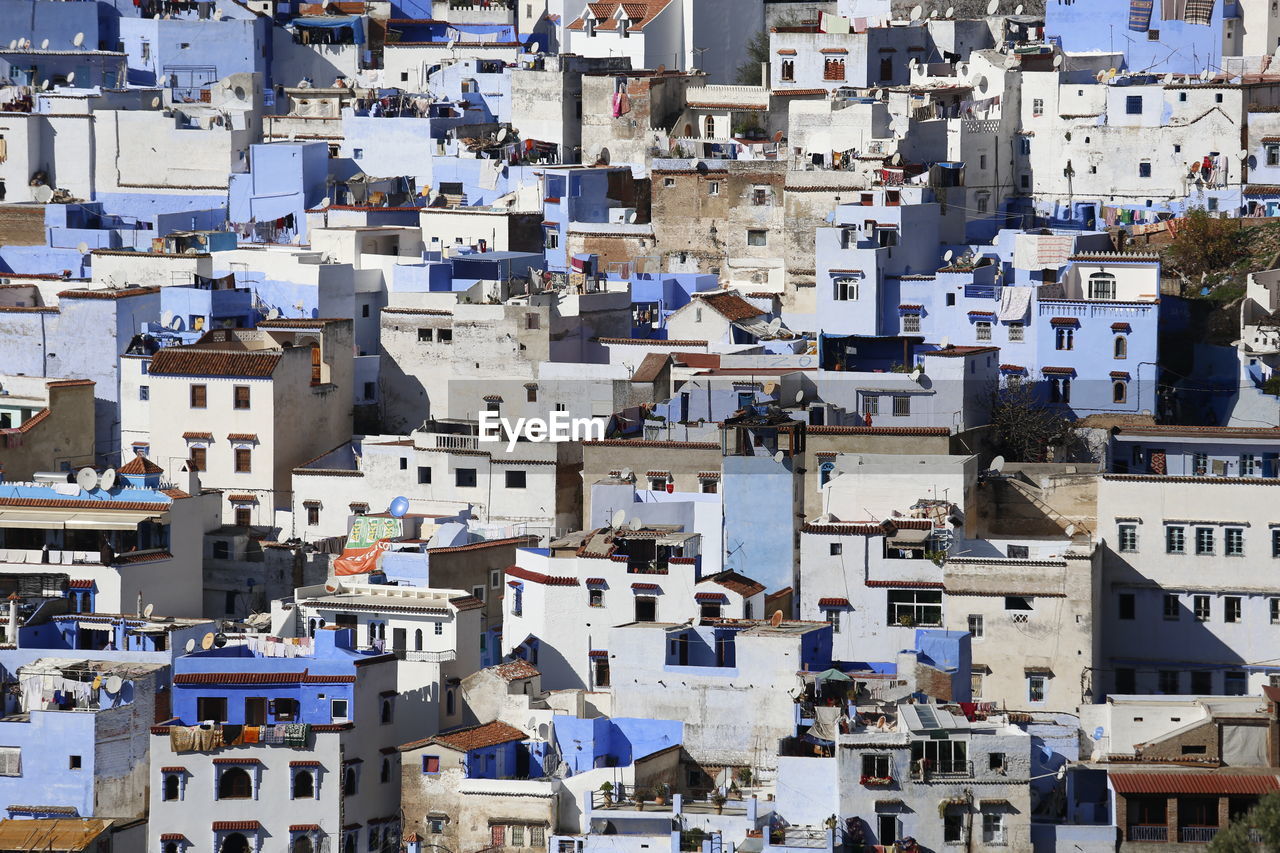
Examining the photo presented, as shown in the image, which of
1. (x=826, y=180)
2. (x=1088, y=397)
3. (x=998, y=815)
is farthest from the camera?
(x=826, y=180)

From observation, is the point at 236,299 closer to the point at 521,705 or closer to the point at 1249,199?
the point at 521,705

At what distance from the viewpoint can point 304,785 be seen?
1813 inches

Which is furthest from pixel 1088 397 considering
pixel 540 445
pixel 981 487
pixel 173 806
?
pixel 173 806

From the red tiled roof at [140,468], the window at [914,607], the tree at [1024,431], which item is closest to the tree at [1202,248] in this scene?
the tree at [1024,431]

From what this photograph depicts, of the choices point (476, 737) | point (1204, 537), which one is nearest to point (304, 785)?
point (476, 737)

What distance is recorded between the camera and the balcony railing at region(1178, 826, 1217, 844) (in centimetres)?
4294

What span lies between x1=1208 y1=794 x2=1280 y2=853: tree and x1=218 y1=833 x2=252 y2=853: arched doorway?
554 inches

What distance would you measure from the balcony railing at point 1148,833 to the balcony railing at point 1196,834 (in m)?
0.21

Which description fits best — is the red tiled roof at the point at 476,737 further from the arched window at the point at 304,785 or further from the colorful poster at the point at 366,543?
the colorful poster at the point at 366,543

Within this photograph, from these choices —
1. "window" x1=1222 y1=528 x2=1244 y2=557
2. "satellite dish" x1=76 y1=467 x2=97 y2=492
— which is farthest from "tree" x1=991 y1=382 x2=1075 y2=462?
"satellite dish" x1=76 y1=467 x2=97 y2=492

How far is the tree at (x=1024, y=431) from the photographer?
2194 inches

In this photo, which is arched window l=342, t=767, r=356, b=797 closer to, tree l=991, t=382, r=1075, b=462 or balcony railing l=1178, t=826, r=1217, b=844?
balcony railing l=1178, t=826, r=1217, b=844

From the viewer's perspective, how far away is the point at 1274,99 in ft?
225

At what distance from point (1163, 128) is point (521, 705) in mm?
26931
